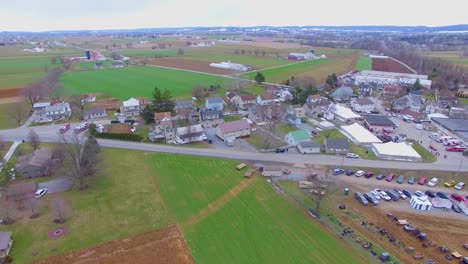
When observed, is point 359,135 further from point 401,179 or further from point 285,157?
point 285,157

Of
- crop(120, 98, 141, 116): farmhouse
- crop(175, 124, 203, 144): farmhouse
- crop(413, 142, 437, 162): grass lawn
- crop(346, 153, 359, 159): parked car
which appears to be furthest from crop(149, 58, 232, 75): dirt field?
crop(413, 142, 437, 162): grass lawn

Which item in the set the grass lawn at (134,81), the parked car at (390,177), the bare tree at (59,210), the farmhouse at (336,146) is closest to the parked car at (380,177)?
the parked car at (390,177)

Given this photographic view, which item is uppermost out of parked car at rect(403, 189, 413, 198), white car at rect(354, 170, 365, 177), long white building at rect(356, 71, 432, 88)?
long white building at rect(356, 71, 432, 88)

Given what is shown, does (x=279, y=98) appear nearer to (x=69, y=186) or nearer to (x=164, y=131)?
(x=164, y=131)

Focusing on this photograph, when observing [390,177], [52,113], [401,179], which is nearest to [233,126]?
[390,177]

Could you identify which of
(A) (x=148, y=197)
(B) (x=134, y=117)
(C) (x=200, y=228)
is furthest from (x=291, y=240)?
(B) (x=134, y=117)

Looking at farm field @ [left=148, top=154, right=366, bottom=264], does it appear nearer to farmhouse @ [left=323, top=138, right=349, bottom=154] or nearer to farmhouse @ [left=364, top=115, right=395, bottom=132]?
farmhouse @ [left=323, top=138, right=349, bottom=154]

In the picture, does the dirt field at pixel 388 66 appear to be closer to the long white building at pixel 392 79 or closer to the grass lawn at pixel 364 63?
the grass lawn at pixel 364 63
